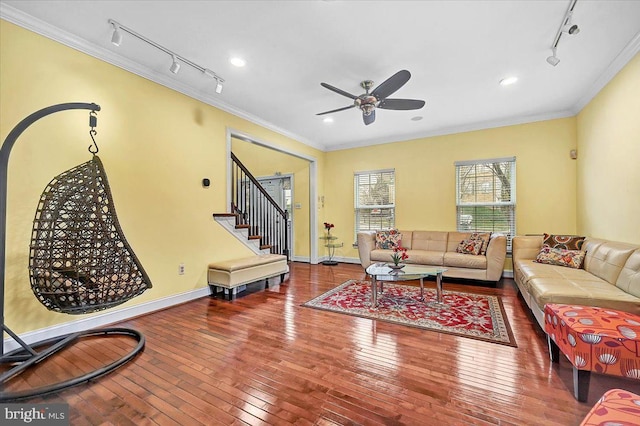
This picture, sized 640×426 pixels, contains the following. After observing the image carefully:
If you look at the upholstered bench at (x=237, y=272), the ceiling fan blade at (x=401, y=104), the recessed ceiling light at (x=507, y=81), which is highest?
the recessed ceiling light at (x=507, y=81)

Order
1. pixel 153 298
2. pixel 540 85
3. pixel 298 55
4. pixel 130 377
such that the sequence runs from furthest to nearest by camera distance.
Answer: pixel 540 85, pixel 153 298, pixel 298 55, pixel 130 377

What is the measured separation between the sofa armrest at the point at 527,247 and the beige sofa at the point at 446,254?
191 mm

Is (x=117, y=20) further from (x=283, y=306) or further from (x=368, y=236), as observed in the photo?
(x=368, y=236)

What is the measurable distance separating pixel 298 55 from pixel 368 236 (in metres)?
3.51

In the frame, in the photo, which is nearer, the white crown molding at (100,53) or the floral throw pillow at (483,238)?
the white crown molding at (100,53)

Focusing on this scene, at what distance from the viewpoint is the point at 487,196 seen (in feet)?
17.6

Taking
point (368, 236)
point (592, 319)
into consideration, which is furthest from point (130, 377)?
point (368, 236)

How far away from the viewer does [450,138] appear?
5.69 metres

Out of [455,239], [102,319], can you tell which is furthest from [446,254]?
[102,319]

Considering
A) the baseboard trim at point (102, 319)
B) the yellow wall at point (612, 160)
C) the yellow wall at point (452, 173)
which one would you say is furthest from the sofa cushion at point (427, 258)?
the baseboard trim at point (102, 319)

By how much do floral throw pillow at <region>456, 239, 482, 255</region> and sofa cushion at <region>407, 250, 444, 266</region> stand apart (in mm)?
363

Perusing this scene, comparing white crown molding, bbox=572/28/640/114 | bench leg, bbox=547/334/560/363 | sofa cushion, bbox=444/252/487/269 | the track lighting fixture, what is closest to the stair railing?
the track lighting fixture

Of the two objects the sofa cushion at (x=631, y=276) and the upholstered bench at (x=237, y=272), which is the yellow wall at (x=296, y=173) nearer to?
the upholstered bench at (x=237, y=272)

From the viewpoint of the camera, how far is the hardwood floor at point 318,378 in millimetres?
1619
